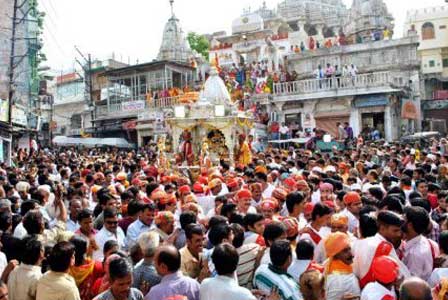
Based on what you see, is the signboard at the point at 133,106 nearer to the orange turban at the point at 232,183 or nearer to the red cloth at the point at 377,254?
the orange turban at the point at 232,183

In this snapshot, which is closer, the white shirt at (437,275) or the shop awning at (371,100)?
the white shirt at (437,275)

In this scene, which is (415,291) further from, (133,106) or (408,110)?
(133,106)

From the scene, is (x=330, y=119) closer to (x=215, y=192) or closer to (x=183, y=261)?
(x=215, y=192)

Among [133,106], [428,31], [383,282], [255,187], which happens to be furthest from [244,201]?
[428,31]

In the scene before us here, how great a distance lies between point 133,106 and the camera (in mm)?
34406

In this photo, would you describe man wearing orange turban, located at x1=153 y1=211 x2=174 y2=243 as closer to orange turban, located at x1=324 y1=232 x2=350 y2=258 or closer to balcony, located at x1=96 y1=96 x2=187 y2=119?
orange turban, located at x1=324 y1=232 x2=350 y2=258

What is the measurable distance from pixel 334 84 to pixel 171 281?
25495 mm

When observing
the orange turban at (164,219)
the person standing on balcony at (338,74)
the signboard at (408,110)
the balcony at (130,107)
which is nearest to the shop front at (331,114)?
the person standing on balcony at (338,74)

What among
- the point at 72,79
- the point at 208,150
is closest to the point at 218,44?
the point at 72,79

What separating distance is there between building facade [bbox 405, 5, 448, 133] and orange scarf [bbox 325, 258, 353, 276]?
30167 mm

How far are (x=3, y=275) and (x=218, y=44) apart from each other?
133ft

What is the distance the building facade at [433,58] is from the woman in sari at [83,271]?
3080cm

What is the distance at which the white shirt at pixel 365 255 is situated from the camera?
4.59m

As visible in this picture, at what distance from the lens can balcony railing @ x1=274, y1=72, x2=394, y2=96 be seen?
2723cm
